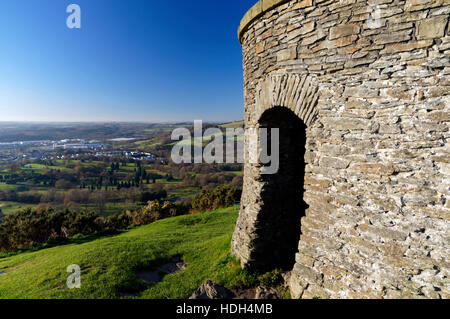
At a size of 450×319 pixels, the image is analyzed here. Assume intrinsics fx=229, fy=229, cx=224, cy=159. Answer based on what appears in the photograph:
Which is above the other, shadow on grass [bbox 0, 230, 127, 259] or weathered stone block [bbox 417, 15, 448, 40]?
weathered stone block [bbox 417, 15, 448, 40]

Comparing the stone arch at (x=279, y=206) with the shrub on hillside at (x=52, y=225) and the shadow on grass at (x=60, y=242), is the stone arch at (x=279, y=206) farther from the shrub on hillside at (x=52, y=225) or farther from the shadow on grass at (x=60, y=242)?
the shrub on hillside at (x=52, y=225)

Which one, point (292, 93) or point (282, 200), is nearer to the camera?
point (292, 93)

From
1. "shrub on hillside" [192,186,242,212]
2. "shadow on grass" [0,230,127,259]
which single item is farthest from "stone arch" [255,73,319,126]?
"shrub on hillside" [192,186,242,212]

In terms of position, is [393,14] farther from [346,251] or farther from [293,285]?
[293,285]

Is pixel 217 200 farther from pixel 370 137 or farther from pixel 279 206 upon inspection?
pixel 370 137

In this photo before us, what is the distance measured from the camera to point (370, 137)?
3059mm

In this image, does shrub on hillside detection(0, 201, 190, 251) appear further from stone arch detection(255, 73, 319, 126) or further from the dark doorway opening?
stone arch detection(255, 73, 319, 126)

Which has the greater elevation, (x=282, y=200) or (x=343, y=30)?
(x=343, y=30)

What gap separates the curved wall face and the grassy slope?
2489 millimetres

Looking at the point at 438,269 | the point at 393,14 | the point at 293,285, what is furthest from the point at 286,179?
the point at 393,14

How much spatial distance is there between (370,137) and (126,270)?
251 inches

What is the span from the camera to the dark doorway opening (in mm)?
4969

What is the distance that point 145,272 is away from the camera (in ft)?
20.5

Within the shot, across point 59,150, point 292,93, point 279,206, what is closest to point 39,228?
point 279,206
